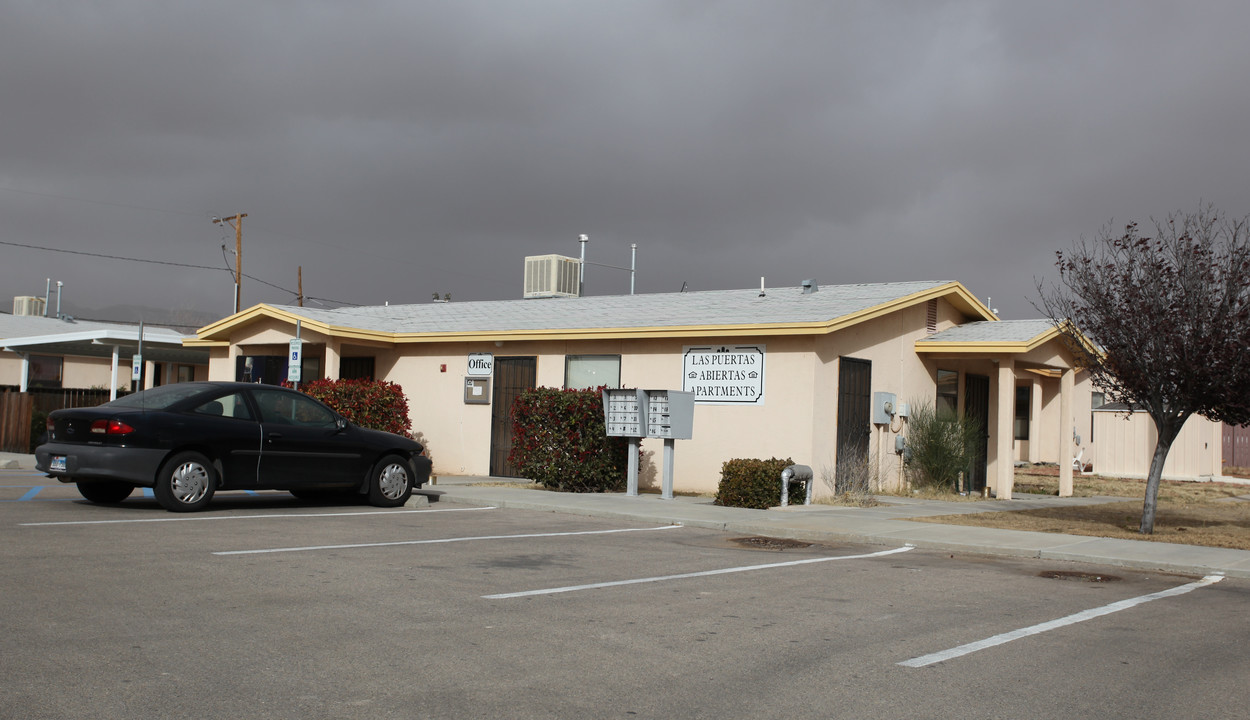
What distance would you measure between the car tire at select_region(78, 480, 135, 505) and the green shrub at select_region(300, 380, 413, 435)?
697 cm

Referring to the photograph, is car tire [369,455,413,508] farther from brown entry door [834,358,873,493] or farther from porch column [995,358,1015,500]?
porch column [995,358,1015,500]

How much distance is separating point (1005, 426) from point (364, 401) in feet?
38.7

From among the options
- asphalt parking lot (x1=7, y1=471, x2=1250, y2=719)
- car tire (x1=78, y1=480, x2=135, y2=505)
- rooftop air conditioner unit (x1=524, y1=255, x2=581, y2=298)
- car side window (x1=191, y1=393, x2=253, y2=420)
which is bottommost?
asphalt parking lot (x1=7, y1=471, x2=1250, y2=719)

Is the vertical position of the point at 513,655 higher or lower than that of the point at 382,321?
lower

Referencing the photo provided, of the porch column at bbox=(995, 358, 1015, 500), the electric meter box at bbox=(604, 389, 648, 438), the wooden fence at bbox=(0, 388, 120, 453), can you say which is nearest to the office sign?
the electric meter box at bbox=(604, 389, 648, 438)

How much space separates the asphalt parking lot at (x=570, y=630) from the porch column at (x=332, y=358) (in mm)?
9876

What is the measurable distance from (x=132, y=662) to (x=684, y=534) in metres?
7.83

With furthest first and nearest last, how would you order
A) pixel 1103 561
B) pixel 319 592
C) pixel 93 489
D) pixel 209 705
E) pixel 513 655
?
1. pixel 93 489
2. pixel 1103 561
3. pixel 319 592
4. pixel 513 655
5. pixel 209 705

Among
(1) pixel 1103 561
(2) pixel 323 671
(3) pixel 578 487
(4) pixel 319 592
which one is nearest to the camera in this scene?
(2) pixel 323 671

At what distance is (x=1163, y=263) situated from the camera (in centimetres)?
1338

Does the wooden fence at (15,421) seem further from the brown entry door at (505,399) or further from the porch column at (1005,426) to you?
the porch column at (1005,426)

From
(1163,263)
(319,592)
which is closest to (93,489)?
(319,592)

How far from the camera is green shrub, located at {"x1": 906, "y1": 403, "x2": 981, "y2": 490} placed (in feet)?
63.4

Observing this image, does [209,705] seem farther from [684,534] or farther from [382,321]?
[382,321]
